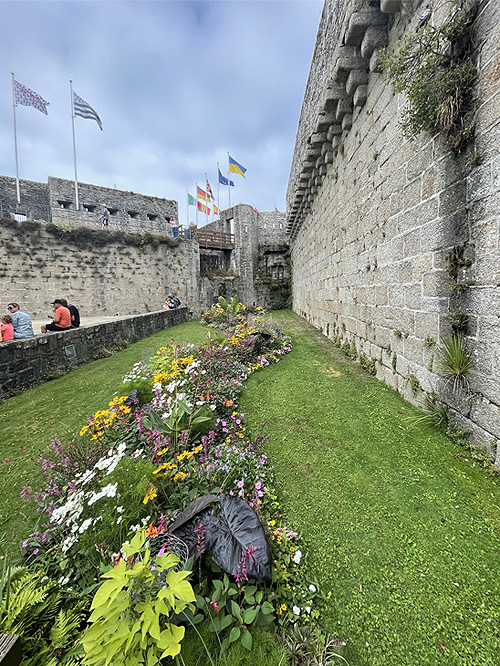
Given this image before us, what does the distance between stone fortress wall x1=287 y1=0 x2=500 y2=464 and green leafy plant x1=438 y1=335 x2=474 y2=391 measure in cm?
7

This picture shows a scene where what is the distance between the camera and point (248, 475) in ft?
6.82

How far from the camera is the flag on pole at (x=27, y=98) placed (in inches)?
610

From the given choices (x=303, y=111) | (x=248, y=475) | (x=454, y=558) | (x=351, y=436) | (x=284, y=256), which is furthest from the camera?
(x=284, y=256)

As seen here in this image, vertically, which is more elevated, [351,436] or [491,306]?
[491,306]

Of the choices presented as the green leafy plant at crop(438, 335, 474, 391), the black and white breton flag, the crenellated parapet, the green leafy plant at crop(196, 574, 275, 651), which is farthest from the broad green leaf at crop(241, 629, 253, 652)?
the black and white breton flag

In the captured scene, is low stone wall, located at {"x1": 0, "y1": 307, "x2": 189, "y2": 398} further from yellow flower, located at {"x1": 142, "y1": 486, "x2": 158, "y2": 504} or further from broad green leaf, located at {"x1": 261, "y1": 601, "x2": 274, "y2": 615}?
broad green leaf, located at {"x1": 261, "y1": 601, "x2": 274, "y2": 615}

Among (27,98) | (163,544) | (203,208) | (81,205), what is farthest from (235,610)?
(203,208)

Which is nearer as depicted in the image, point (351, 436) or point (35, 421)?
point (351, 436)

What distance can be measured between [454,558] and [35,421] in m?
4.67

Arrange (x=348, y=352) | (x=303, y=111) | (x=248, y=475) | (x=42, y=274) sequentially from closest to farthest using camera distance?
(x=248, y=475)
(x=348, y=352)
(x=303, y=111)
(x=42, y=274)

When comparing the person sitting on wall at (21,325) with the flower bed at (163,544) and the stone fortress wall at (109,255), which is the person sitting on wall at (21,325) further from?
the stone fortress wall at (109,255)

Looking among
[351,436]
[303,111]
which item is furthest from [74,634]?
[303,111]

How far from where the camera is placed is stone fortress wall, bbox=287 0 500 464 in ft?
6.37

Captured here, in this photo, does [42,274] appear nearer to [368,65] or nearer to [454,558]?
[368,65]
